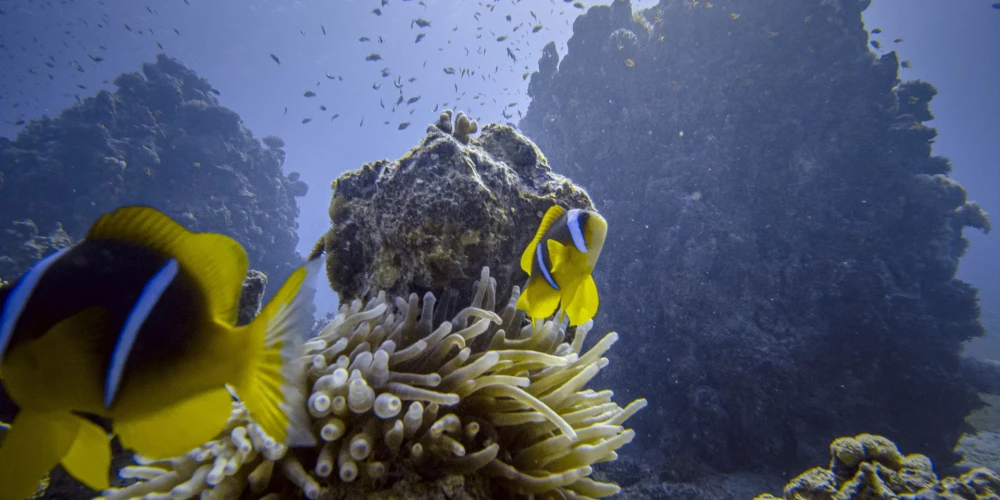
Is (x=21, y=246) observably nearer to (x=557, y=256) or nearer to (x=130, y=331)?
(x=130, y=331)

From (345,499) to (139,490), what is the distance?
777 millimetres

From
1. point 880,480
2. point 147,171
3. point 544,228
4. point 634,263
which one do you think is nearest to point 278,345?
point 544,228

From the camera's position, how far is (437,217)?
2672 millimetres

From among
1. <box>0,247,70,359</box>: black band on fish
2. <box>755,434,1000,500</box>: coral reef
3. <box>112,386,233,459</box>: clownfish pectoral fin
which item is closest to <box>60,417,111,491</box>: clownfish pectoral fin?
<box>112,386,233,459</box>: clownfish pectoral fin

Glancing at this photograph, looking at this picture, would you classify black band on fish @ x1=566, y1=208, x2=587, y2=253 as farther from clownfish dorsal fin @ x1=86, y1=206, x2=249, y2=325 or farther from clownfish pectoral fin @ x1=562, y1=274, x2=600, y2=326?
clownfish dorsal fin @ x1=86, y1=206, x2=249, y2=325

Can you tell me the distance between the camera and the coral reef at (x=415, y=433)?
60.1 inches

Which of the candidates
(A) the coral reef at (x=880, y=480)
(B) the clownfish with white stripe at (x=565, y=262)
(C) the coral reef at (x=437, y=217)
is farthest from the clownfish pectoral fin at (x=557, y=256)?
(A) the coral reef at (x=880, y=480)

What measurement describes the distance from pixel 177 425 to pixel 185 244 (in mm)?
424

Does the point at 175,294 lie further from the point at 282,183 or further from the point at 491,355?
the point at 282,183

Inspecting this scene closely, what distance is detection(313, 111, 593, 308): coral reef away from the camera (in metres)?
2.69

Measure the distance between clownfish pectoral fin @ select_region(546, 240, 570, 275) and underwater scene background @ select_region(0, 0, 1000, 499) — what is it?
477mm

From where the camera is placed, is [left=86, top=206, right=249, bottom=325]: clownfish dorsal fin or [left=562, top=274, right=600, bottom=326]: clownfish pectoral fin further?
[left=562, top=274, right=600, bottom=326]: clownfish pectoral fin

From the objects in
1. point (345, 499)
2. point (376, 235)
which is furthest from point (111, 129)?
point (345, 499)

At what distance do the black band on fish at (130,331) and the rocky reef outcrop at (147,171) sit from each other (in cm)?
1632
